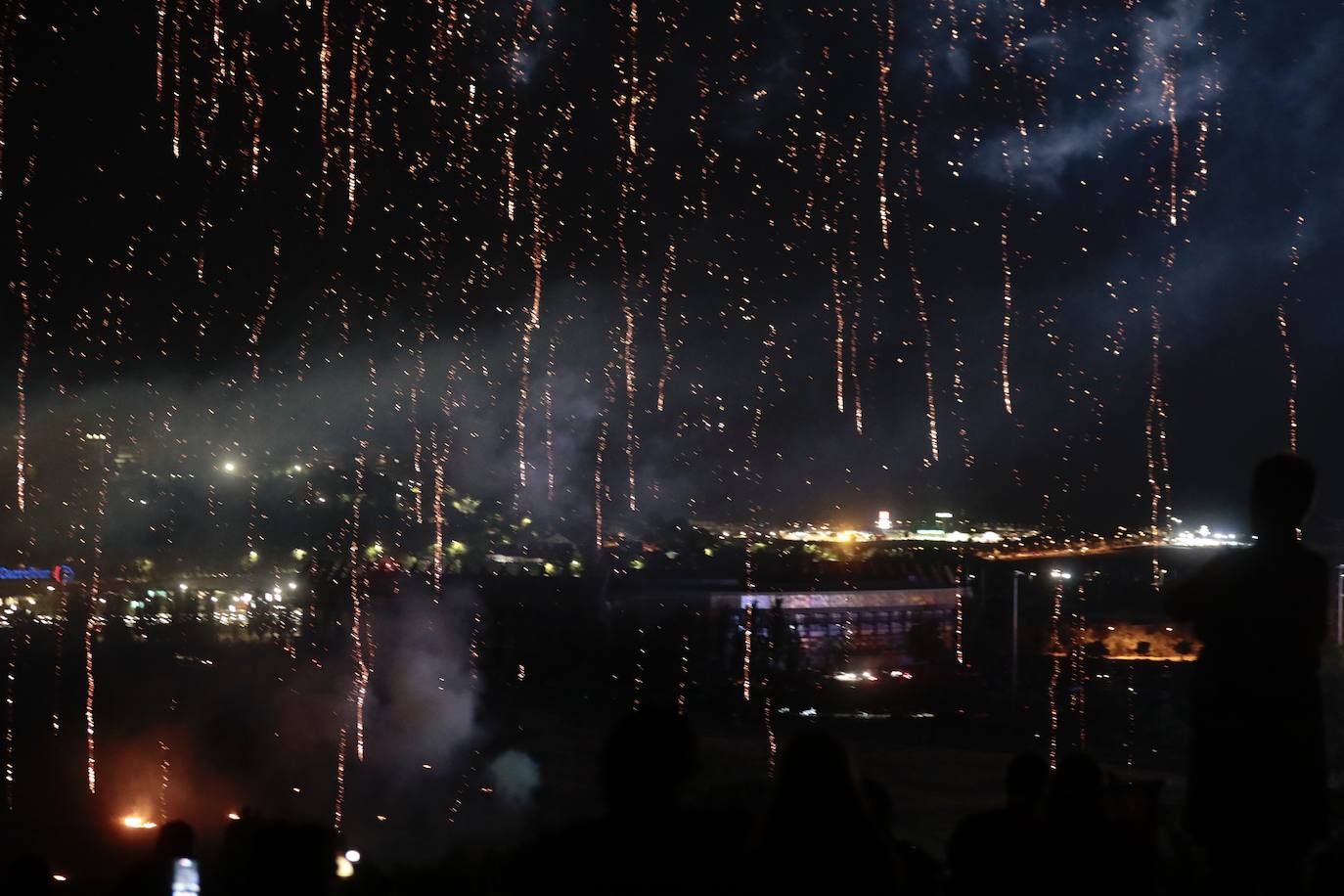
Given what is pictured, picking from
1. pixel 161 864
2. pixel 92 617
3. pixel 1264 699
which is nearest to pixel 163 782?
pixel 92 617

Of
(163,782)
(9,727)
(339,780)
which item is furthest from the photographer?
(9,727)

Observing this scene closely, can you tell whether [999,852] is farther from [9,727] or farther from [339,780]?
[9,727]

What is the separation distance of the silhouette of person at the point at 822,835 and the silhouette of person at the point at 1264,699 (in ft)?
3.51

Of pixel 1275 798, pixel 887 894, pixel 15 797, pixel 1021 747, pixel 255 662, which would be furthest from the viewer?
pixel 255 662

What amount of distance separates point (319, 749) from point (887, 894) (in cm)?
2022

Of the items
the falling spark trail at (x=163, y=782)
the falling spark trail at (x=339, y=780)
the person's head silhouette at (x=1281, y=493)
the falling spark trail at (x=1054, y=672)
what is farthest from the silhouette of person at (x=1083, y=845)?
the falling spark trail at (x=163, y=782)

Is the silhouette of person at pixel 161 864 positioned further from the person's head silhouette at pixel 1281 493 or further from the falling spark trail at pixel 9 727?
the falling spark trail at pixel 9 727

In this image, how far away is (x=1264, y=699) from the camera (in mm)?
3109

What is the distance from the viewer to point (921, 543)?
117ft

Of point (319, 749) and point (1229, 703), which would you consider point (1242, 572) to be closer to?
point (1229, 703)

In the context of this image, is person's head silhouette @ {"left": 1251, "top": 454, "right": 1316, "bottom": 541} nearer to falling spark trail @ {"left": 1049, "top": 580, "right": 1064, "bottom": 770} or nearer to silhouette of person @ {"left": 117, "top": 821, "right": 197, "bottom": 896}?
silhouette of person @ {"left": 117, "top": 821, "right": 197, "bottom": 896}

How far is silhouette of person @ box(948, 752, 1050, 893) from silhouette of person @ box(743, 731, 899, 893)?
32.7 inches

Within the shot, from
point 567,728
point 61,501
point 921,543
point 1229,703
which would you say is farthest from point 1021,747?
point 61,501

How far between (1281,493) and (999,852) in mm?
1253
